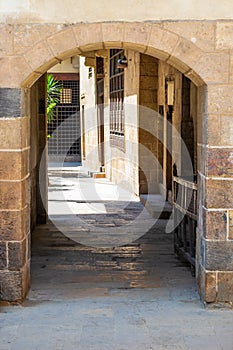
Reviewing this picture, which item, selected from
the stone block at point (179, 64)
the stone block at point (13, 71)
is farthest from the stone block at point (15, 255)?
the stone block at point (179, 64)

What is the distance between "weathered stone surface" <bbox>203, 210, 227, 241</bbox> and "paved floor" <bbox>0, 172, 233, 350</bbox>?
580 millimetres

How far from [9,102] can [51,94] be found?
52.8 ft

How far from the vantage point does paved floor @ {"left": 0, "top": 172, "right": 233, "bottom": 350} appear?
425 centimetres

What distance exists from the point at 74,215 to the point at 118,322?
515 centimetres

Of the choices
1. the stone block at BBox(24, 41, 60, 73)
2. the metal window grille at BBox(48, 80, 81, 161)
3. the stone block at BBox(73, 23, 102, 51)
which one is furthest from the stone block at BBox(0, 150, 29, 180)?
the metal window grille at BBox(48, 80, 81, 161)

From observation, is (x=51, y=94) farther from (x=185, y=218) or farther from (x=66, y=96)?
(x=185, y=218)

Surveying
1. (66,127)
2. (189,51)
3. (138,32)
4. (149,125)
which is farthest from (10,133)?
(66,127)

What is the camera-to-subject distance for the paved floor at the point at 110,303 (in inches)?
167

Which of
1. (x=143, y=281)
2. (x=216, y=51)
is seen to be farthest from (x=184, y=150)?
(x=216, y=51)

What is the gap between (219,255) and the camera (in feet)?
16.1

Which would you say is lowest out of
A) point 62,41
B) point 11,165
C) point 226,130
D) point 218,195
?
point 218,195

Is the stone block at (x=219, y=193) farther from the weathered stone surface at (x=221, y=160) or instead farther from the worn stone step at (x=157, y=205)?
the worn stone step at (x=157, y=205)

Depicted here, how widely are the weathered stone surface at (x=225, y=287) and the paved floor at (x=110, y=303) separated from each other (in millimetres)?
108

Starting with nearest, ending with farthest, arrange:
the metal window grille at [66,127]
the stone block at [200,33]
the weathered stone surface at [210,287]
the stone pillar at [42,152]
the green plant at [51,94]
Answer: the stone block at [200,33] → the weathered stone surface at [210,287] → the stone pillar at [42,152] → the green plant at [51,94] → the metal window grille at [66,127]
